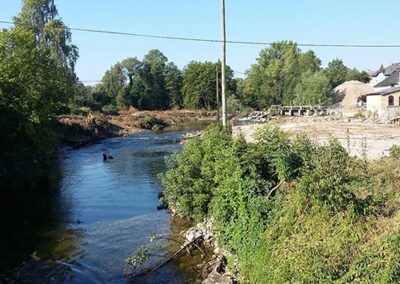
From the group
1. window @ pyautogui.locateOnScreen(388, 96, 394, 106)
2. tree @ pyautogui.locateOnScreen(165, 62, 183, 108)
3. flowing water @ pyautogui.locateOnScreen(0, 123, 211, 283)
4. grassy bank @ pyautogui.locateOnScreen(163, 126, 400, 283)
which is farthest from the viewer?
tree @ pyautogui.locateOnScreen(165, 62, 183, 108)

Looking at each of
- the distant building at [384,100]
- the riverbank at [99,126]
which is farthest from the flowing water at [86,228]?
the distant building at [384,100]

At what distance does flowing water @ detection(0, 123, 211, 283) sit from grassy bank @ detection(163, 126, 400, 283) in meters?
3.00

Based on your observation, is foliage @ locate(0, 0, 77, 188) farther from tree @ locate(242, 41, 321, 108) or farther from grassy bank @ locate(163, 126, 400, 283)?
tree @ locate(242, 41, 321, 108)

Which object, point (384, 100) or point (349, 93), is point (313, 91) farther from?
point (384, 100)

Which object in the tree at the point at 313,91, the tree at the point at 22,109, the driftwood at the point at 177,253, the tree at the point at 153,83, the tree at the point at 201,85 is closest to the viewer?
the driftwood at the point at 177,253

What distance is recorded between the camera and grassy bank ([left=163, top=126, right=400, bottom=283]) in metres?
9.71

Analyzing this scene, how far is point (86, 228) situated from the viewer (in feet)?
69.8

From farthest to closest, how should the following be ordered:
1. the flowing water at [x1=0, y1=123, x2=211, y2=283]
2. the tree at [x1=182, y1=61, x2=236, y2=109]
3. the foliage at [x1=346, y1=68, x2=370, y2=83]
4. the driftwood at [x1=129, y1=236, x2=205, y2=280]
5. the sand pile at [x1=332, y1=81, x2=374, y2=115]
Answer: the foliage at [x1=346, y1=68, x2=370, y2=83] → the tree at [x1=182, y1=61, x2=236, y2=109] → the sand pile at [x1=332, y1=81, x2=374, y2=115] → the flowing water at [x1=0, y1=123, x2=211, y2=283] → the driftwood at [x1=129, y1=236, x2=205, y2=280]

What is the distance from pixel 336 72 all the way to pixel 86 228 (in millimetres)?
115897

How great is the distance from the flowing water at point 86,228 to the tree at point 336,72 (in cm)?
9225

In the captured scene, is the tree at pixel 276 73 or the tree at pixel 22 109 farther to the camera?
the tree at pixel 276 73

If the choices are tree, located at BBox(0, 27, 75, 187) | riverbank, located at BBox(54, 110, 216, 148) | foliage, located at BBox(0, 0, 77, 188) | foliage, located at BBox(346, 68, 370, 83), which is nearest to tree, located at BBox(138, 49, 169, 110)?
riverbank, located at BBox(54, 110, 216, 148)

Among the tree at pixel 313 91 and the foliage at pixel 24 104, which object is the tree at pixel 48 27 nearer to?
the foliage at pixel 24 104

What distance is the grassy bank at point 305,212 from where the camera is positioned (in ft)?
31.9
